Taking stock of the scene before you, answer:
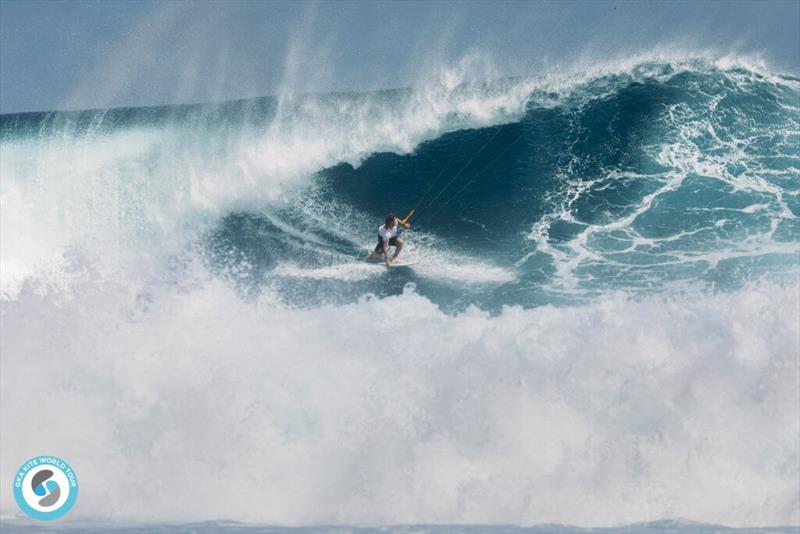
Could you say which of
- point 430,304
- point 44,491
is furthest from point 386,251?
point 44,491

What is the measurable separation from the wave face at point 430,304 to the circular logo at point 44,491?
15.9 inches

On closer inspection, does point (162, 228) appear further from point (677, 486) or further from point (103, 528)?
point (677, 486)

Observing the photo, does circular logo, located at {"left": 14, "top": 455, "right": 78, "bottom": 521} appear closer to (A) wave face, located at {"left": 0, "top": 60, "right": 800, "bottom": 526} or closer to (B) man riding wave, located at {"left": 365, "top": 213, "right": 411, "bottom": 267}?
(A) wave face, located at {"left": 0, "top": 60, "right": 800, "bottom": 526}

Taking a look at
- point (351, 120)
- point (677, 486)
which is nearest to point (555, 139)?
point (351, 120)

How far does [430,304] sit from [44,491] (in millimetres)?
5805

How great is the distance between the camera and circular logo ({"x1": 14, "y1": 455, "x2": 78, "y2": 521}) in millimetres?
7207

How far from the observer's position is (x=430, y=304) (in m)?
11.5

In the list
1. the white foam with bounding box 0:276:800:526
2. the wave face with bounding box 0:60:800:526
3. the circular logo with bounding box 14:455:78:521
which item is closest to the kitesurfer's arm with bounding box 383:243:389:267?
the wave face with bounding box 0:60:800:526

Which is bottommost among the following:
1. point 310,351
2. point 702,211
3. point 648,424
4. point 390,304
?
point 648,424

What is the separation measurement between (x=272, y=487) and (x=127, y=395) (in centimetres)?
244

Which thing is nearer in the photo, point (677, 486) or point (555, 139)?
point (677, 486)

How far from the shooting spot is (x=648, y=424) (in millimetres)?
8477

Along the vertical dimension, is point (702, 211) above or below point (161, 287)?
above

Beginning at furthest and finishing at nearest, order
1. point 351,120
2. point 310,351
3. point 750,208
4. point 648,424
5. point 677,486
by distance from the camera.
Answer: point 351,120 < point 750,208 < point 310,351 < point 648,424 < point 677,486
